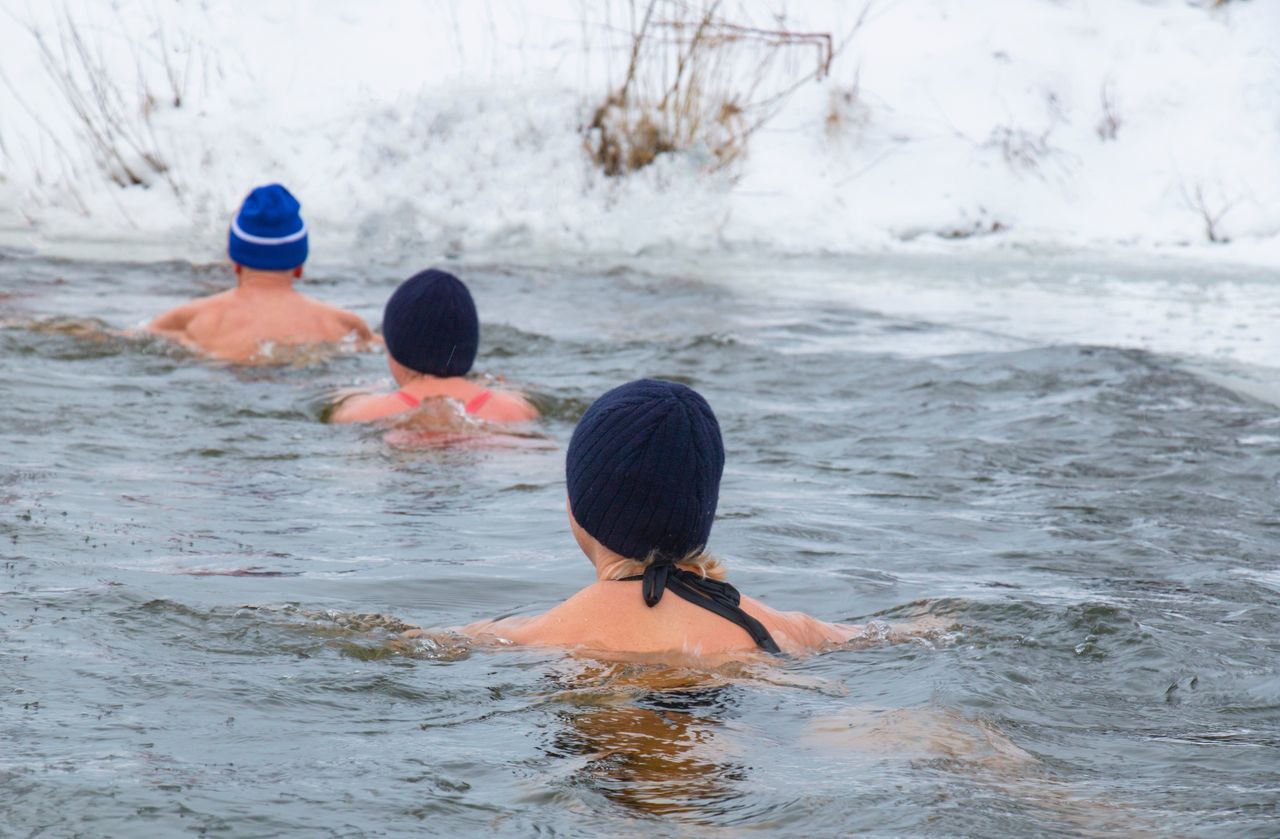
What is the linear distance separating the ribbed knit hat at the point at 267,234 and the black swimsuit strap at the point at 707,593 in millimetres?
5821

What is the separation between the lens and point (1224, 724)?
3.85 m

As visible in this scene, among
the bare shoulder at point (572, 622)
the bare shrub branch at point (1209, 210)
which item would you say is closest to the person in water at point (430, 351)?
the bare shoulder at point (572, 622)

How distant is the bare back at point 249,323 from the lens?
9.09 meters

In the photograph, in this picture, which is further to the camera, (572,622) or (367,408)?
(367,408)

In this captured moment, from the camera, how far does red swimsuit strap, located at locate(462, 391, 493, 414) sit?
7523 mm

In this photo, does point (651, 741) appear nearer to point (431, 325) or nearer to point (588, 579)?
point (588, 579)

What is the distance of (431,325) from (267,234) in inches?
94.2

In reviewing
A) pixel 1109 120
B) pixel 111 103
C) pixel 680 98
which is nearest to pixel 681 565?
pixel 680 98

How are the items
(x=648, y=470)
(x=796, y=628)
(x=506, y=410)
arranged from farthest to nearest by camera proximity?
1. (x=506, y=410)
2. (x=796, y=628)
3. (x=648, y=470)

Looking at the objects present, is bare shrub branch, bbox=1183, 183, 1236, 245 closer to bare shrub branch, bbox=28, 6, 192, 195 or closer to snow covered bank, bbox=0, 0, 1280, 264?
snow covered bank, bbox=0, 0, 1280, 264

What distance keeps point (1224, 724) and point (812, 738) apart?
1068 mm

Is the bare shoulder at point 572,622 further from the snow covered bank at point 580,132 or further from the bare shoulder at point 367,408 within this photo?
the snow covered bank at point 580,132

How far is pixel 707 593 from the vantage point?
4.08 meters

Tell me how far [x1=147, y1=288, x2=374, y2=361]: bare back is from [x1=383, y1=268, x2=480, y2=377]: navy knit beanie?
6.13ft
